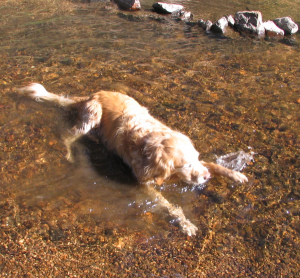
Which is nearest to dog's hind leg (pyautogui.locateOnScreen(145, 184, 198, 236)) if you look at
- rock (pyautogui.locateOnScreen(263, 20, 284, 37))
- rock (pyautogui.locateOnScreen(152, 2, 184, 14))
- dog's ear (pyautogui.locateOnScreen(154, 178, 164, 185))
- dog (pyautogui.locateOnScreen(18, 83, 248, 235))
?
dog (pyautogui.locateOnScreen(18, 83, 248, 235))

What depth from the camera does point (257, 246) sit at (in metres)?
3.30

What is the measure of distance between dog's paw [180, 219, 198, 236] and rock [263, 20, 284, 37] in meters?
7.52

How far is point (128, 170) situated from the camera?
4.30 meters

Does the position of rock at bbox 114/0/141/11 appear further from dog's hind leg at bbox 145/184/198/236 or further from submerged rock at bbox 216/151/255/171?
dog's hind leg at bbox 145/184/198/236

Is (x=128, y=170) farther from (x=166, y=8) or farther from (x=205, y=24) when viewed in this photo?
(x=166, y=8)

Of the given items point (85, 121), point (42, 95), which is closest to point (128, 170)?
point (85, 121)

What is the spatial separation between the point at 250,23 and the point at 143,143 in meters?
6.99

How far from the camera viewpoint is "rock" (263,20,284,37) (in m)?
8.87

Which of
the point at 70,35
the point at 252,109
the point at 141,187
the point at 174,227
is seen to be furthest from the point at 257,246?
the point at 70,35

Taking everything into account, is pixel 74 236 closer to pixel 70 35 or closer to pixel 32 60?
pixel 32 60

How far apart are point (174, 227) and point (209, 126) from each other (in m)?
2.16

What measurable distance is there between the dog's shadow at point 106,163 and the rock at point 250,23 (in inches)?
262

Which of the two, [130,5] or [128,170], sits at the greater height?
[130,5]

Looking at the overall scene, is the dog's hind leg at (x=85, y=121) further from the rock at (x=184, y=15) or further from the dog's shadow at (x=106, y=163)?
the rock at (x=184, y=15)
